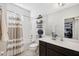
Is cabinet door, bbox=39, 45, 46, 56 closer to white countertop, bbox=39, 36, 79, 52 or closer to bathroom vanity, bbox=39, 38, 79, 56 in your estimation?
bathroom vanity, bbox=39, 38, 79, 56

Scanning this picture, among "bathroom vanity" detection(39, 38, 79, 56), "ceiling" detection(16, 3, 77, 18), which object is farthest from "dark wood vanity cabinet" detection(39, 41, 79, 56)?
"ceiling" detection(16, 3, 77, 18)

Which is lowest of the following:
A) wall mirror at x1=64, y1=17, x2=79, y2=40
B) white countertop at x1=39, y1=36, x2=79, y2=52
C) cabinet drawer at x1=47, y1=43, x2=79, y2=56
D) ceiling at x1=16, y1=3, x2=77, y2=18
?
cabinet drawer at x1=47, y1=43, x2=79, y2=56

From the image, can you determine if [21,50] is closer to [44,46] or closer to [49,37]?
[44,46]

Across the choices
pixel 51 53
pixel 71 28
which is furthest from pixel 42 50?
pixel 71 28

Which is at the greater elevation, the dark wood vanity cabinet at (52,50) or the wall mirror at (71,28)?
the wall mirror at (71,28)

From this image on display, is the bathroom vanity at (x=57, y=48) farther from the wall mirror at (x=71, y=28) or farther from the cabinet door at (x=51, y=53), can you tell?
the wall mirror at (x=71, y=28)

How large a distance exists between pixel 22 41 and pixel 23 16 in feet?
1.60

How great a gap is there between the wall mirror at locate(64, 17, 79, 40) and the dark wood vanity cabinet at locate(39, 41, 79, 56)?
26 centimetres

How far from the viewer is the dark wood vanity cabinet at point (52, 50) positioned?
1579 mm

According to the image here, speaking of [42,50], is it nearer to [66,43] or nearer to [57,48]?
[57,48]

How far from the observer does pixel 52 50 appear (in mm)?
1788

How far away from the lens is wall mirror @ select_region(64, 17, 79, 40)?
5.36 ft

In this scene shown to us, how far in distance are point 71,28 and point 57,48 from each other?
0.44m

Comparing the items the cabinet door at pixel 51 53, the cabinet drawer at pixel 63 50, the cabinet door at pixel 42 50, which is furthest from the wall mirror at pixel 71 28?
the cabinet door at pixel 42 50
